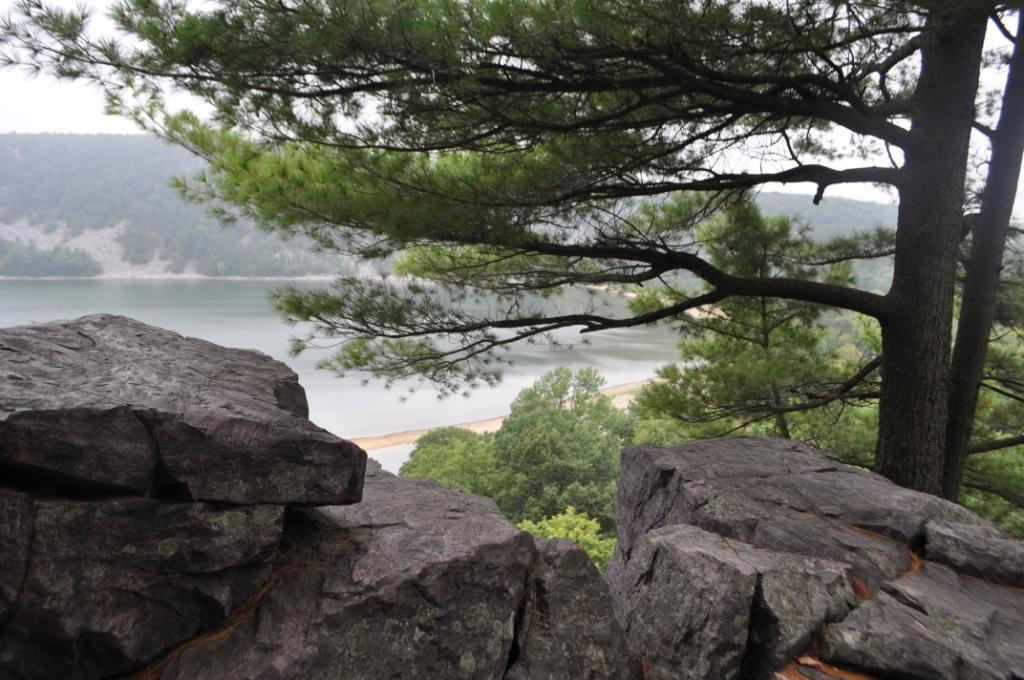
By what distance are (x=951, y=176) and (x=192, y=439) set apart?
413 cm

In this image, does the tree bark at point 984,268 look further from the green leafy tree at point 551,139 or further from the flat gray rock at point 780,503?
the flat gray rock at point 780,503

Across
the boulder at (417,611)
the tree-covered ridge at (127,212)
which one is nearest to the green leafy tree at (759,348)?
the boulder at (417,611)

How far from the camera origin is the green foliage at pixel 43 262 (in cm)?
984

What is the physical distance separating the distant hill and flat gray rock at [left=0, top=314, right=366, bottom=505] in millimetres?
9641

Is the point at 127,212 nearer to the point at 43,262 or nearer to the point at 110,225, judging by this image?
the point at 110,225

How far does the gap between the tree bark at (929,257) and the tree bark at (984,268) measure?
0.49 meters

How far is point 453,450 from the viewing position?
1411 centimetres

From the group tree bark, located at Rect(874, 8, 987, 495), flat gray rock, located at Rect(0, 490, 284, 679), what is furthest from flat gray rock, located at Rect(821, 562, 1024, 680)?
flat gray rock, located at Rect(0, 490, 284, 679)

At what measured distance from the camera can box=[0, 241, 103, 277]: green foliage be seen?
984cm

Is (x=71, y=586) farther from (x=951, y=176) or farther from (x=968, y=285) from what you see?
(x=968, y=285)

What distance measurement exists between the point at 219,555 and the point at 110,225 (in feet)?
46.2

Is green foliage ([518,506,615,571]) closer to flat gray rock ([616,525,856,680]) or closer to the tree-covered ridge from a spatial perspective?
the tree-covered ridge

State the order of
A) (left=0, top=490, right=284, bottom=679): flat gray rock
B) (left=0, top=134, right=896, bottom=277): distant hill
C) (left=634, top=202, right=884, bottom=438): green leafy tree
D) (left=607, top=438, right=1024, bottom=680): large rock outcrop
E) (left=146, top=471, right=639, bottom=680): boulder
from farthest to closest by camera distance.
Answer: (left=0, top=134, right=896, bottom=277): distant hill
(left=634, top=202, right=884, bottom=438): green leafy tree
(left=607, top=438, right=1024, bottom=680): large rock outcrop
(left=146, top=471, right=639, bottom=680): boulder
(left=0, top=490, right=284, bottom=679): flat gray rock

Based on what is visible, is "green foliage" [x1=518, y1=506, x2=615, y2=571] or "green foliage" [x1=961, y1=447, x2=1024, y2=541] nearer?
"green foliage" [x1=961, y1=447, x2=1024, y2=541]
